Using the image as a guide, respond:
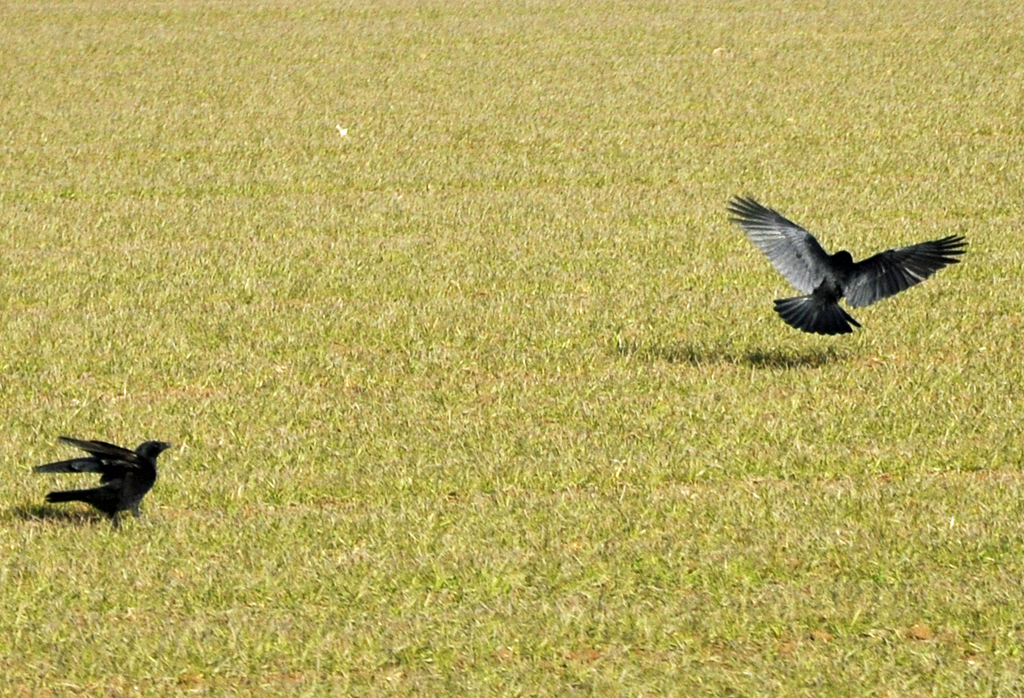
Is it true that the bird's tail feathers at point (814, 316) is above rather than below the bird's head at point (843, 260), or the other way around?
below

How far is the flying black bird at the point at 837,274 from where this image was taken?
10992mm

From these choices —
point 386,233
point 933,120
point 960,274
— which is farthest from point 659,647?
point 933,120

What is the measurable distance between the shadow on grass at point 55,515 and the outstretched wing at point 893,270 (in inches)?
218

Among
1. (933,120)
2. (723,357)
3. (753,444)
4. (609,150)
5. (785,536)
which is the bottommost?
(785,536)

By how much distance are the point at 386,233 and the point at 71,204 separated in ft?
14.6

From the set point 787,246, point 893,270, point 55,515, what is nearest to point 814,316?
point 893,270

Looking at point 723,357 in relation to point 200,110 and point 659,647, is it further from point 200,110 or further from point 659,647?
point 200,110

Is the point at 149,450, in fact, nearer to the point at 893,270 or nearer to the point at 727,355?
the point at 727,355

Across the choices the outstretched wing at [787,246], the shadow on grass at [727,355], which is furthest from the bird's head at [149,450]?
the outstretched wing at [787,246]

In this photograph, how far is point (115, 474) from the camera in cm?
789

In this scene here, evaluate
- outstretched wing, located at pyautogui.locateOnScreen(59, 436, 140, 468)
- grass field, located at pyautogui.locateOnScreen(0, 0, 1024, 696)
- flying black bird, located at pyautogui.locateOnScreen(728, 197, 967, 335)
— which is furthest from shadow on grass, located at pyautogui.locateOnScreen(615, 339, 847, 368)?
outstretched wing, located at pyautogui.locateOnScreen(59, 436, 140, 468)

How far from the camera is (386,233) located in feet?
55.9

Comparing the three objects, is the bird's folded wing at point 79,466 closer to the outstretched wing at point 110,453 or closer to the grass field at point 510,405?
the outstretched wing at point 110,453

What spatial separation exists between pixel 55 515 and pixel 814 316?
5231mm
